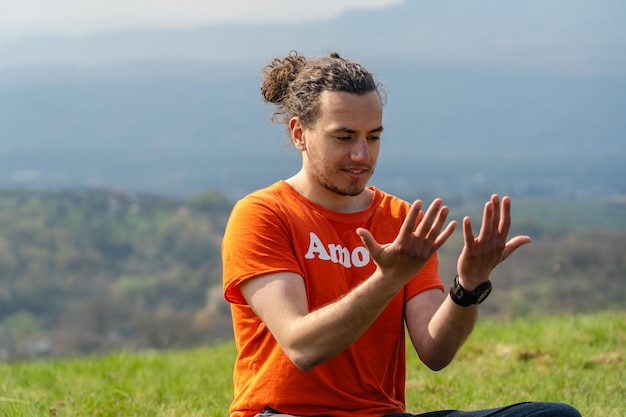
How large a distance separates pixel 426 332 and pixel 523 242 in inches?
26.4

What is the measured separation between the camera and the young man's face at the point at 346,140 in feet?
13.7

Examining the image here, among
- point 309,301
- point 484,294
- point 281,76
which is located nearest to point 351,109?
point 281,76

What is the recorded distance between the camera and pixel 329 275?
4.18 metres

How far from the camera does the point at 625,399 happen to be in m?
6.43

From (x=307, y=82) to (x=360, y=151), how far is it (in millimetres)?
460

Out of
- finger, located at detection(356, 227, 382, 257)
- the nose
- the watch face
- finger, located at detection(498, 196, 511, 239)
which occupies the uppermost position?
the nose

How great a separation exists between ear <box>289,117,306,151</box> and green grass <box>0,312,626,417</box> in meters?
2.44

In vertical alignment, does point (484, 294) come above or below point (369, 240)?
below

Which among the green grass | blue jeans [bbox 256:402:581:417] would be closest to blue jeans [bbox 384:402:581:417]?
blue jeans [bbox 256:402:581:417]

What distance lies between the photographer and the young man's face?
4.19m

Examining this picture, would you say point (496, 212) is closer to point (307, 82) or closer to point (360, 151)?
point (360, 151)

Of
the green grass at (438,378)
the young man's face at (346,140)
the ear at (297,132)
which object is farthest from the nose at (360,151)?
the green grass at (438,378)

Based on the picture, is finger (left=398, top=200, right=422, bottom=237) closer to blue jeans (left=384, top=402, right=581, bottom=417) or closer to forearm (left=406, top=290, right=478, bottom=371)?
forearm (left=406, top=290, right=478, bottom=371)

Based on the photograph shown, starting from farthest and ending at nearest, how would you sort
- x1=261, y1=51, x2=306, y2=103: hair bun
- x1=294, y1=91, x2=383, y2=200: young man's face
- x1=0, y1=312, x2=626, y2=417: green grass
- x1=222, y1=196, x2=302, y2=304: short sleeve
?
x1=0, y1=312, x2=626, y2=417: green grass, x1=261, y1=51, x2=306, y2=103: hair bun, x1=294, y1=91, x2=383, y2=200: young man's face, x1=222, y1=196, x2=302, y2=304: short sleeve
